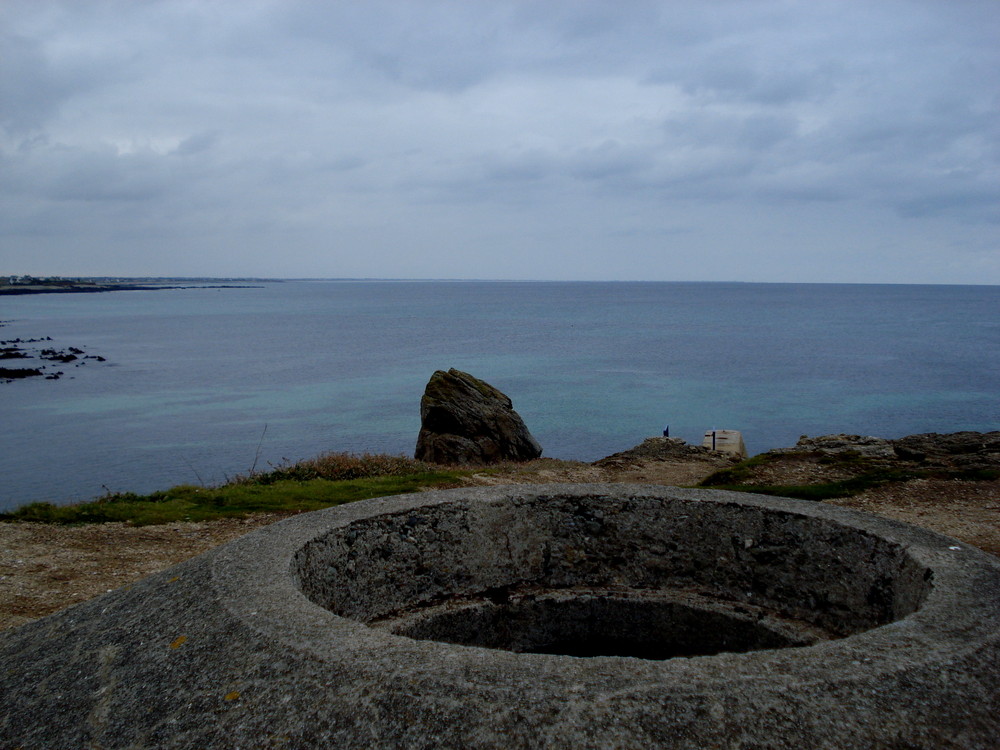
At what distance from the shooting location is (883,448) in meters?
15.5

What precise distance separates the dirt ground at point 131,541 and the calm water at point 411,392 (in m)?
11.1

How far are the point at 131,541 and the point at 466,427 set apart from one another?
423 inches

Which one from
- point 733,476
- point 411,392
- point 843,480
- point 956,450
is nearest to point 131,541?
point 733,476

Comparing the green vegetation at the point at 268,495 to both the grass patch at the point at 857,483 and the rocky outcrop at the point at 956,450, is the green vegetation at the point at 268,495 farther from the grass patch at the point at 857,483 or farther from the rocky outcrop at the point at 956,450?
the rocky outcrop at the point at 956,450

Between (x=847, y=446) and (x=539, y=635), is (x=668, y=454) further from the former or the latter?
(x=539, y=635)

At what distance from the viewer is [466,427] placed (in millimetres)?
19859

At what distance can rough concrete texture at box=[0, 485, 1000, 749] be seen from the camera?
3.67m

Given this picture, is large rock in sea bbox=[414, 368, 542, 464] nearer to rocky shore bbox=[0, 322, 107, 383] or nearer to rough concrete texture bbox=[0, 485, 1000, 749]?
rough concrete texture bbox=[0, 485, 1000, 749]

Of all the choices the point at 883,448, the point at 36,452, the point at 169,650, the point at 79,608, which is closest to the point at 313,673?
the point at 169,650

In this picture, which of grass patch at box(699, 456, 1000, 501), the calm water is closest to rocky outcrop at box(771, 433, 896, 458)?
grass patch at box(699, 456, 1000, 501)

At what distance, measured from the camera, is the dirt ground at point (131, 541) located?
26.6ft

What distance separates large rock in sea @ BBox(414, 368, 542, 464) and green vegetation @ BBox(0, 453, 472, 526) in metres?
3.57

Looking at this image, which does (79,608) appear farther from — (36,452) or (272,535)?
(36,452)

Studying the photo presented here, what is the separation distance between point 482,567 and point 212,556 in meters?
3.08
